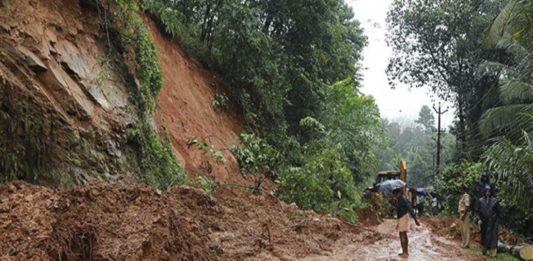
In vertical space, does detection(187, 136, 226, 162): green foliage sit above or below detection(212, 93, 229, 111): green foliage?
below

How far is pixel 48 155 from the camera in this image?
7.19 m

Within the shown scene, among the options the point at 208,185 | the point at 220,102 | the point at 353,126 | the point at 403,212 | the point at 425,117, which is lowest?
the point at 208,185

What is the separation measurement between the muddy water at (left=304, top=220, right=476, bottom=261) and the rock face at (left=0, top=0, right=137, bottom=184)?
4212mm

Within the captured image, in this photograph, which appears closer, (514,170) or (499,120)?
(514,170)

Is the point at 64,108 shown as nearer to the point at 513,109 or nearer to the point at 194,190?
the point at 194,190

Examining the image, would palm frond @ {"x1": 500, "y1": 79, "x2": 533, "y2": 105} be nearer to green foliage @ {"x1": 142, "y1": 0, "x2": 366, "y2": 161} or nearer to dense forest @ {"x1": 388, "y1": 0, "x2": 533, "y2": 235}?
dense forest @ {"x1": 388, "y1": 0, "x2": 533, "y2": 235}

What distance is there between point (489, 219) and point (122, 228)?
8.92 m

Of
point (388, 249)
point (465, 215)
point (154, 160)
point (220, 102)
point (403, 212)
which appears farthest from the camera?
point (220, 102)

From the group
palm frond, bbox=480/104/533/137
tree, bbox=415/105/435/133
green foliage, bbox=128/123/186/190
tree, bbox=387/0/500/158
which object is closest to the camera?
green foliage, bbox=128/123/186/190

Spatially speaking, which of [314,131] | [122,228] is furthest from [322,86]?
[122,228]

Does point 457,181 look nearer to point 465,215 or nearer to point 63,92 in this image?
point 465,215

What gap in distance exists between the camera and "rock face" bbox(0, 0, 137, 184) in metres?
6.97

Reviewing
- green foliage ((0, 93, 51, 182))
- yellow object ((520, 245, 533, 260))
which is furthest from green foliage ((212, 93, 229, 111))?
green foliage ((0, 93, 51, 182))

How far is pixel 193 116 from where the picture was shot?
16125mm
